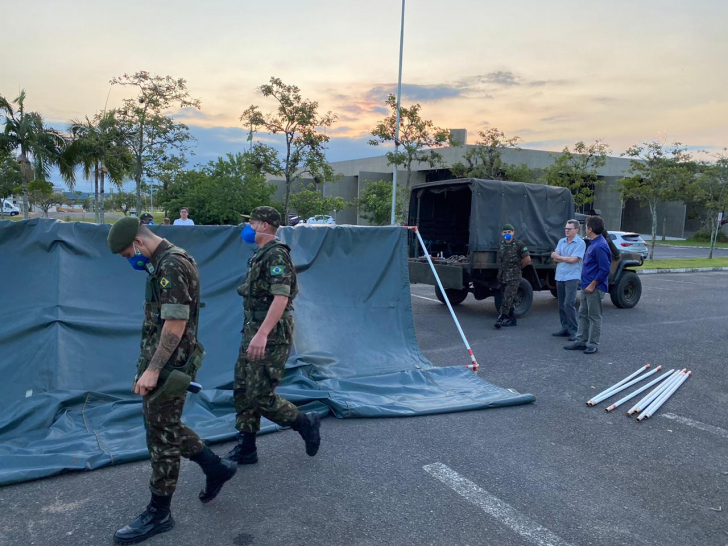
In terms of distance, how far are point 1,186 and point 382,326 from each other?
4223cm

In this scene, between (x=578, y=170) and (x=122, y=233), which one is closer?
(x=122, y=233)

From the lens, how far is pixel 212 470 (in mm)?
3350

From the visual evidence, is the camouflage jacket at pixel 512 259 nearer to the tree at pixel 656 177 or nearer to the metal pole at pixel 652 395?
the metal pole at pixel 652 395

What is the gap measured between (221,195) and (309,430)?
22.1 m

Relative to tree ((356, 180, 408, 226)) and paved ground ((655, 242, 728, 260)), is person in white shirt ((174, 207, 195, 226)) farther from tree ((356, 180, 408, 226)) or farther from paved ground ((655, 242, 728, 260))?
paved ground ((655, 242, 728, 260))

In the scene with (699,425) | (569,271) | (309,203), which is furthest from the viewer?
(309,203)

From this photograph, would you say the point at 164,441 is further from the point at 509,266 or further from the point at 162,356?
the point at 509,266

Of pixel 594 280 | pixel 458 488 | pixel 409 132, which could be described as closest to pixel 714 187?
pixel 409 132

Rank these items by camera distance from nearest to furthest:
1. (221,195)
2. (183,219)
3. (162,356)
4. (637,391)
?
(162,356)
(637,391)
(183,219)
(221,195)

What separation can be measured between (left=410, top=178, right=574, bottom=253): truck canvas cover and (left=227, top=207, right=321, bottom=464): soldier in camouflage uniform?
6.55 metres

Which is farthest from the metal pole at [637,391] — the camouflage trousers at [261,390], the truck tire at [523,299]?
the truck tire at [523,299]

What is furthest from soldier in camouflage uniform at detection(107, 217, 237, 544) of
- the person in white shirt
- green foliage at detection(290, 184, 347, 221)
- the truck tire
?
green foliage at detection(290, 184, 347, 221)

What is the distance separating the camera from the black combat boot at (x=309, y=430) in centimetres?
400

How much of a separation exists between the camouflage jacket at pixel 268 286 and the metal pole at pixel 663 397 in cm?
365
